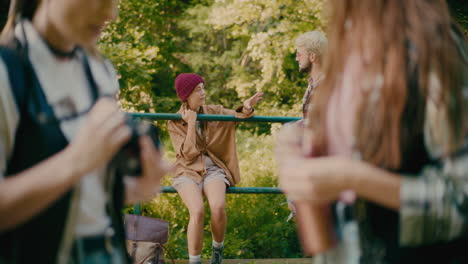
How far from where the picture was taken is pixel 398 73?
3.22ft

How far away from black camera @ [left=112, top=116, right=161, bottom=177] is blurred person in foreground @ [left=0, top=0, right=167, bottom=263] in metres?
0.02

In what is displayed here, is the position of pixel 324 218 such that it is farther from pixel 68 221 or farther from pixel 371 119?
pixel 68 221

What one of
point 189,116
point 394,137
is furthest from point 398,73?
point 189,116

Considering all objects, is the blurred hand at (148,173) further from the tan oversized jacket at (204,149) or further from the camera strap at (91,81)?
the tan oversized jacket at (204,149)

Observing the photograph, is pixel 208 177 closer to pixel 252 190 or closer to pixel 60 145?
pixel 252 190

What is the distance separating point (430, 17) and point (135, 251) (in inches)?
125

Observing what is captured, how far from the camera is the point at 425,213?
95 centimetres

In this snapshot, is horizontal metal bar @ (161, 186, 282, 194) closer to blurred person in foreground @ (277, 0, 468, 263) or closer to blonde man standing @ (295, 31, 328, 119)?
blonde man standing @ (295, 31, 328, 119)

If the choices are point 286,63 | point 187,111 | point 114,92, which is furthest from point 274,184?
point 114,92

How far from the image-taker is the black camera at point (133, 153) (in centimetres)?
111

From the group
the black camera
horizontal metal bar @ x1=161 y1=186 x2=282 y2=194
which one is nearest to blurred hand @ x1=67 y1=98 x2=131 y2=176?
the black camera

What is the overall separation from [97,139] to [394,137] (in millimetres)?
534

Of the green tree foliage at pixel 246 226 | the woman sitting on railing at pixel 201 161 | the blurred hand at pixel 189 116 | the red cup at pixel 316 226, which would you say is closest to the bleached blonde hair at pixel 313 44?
the woman sitting on railing at pixel 201 161

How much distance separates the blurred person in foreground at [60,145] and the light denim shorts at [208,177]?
3126 millimetres
